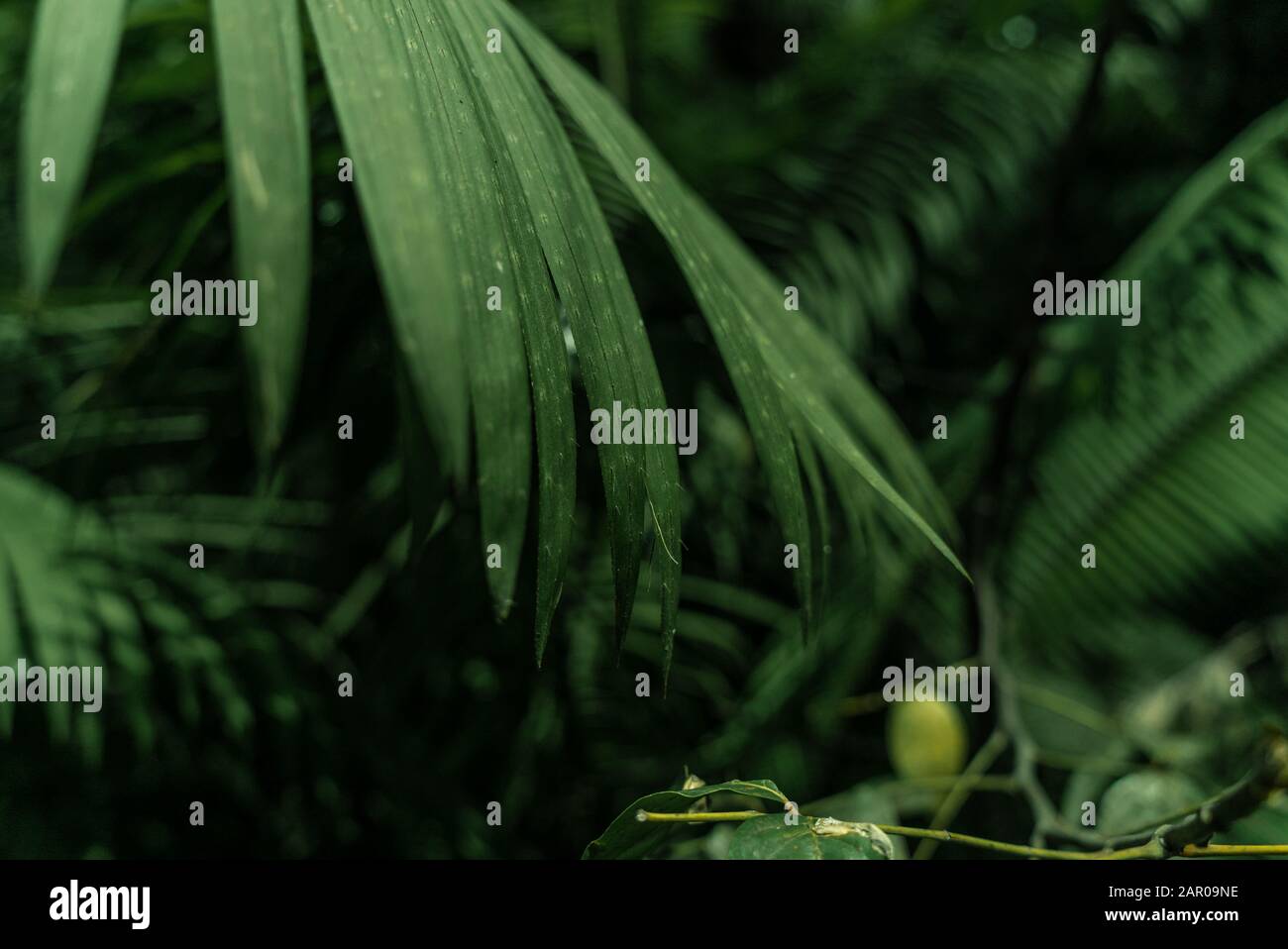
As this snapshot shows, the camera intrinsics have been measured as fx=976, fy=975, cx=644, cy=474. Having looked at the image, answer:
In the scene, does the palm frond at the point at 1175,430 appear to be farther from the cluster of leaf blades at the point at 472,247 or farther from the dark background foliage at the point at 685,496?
the cluster of leaf blades at the point at 472,247

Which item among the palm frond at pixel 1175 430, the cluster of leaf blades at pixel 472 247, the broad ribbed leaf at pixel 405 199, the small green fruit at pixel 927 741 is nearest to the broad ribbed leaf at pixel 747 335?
the cluster of leaf blades at pixel 472 247

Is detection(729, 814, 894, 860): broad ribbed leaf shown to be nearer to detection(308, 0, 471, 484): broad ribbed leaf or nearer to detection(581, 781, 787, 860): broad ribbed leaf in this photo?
detection(581, 781, 787, 860): broad ribbed leaf

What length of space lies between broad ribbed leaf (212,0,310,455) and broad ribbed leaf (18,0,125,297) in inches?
1.1

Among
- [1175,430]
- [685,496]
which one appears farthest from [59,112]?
[1175,430]

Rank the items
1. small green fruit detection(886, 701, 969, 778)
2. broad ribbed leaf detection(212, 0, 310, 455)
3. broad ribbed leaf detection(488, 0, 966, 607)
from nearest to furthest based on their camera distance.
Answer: broad ribbed leaf detection(212, 0, 310, 455), broad ribbed leaf detection(488, 0, 966, 607), small green fruit detection(886, 701, 969, 778)

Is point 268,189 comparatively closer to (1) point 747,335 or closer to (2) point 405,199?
(2) point 405,199

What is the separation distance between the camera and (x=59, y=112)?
0.22m

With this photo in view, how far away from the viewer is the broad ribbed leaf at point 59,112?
0.68 ft

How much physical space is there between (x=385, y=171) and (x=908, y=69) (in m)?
1.04

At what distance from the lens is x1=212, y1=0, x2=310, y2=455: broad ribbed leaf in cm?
20

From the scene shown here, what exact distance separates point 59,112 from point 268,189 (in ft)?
0.17

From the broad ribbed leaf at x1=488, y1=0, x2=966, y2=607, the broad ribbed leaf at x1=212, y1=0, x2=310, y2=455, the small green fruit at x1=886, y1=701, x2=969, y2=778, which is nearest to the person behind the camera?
the broad ribbed leaf at x1=212, y1=0, x2=310, y2=455

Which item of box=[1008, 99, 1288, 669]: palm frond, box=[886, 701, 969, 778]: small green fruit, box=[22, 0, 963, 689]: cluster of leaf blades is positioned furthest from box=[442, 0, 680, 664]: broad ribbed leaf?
box=[1008, 99, 1288, 669]: palm frond

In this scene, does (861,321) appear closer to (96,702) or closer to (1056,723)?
(1056,723)
